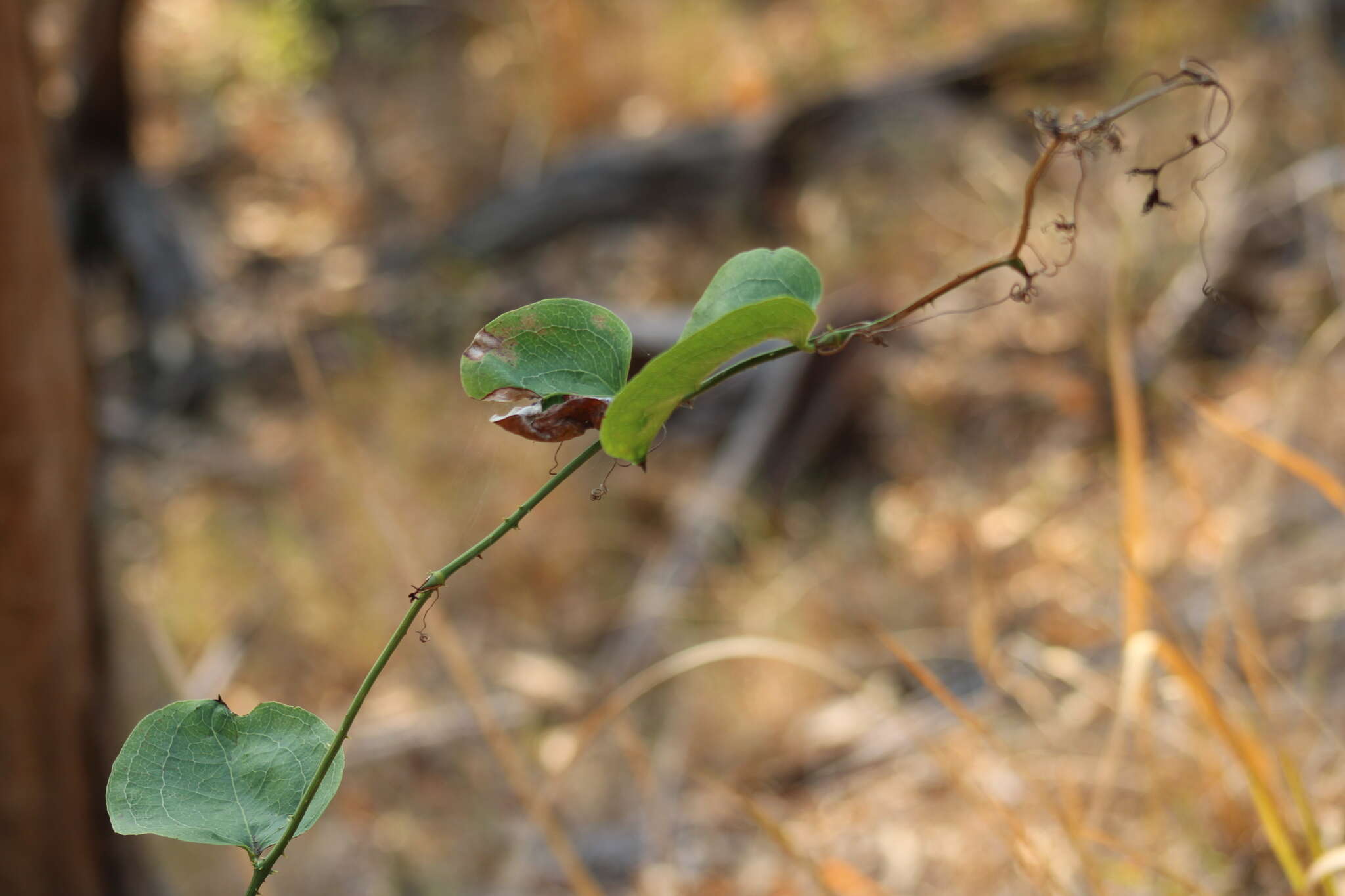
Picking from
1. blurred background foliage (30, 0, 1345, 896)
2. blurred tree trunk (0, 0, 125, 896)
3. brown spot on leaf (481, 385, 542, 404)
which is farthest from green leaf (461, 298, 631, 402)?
blurred tree trunk (0, 0, 125, 896)

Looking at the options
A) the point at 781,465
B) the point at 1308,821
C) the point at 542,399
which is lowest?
the point at 1308,821

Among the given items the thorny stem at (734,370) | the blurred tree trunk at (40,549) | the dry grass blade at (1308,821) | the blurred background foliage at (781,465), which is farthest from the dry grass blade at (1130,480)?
the blurred tree trunk at (40,549)

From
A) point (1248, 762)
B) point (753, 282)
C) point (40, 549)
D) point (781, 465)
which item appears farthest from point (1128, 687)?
point (781, 465)

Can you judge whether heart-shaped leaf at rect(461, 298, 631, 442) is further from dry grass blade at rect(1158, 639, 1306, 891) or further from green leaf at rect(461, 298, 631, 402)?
dry grass blade at rect(1158, 639, 1306, 891)

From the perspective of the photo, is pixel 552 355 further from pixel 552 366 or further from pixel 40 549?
pixel 40 549

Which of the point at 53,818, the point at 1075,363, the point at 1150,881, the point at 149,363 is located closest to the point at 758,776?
the point at 1150,881

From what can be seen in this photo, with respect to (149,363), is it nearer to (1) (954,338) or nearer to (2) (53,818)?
(1) (954,338)

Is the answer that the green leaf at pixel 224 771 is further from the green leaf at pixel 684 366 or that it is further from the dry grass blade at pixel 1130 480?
the dry grass blade at pixel 1130 480
